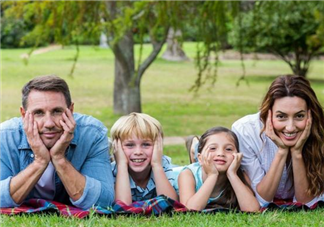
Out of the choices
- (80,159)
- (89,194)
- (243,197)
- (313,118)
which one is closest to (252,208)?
(243,197)

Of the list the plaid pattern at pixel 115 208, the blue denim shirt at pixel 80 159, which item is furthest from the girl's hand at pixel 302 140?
the blue denim shirt at pixel 80 159

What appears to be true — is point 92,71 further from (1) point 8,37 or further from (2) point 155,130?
(2) point 155,130

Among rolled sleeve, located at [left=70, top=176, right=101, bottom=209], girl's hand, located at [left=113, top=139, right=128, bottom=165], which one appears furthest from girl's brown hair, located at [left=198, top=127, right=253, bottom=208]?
rolled sleeve, located at [left=70, top=176, right=101, bottom=209]

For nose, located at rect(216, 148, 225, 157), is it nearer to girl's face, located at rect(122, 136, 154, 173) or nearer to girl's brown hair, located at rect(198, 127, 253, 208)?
girl's brown hair, located at rect(198, 127, 253, 208)

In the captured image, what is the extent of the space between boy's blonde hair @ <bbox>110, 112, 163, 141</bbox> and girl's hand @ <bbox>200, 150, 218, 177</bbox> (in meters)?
0.45

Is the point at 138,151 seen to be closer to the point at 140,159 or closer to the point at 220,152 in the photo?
the point at 140,159

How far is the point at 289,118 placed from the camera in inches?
204

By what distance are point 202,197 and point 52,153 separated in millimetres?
1171

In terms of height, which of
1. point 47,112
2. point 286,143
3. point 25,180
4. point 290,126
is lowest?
point 25,180

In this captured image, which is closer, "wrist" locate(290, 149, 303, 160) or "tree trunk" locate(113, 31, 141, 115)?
"wrist" locate(290, 149, 303, 160)

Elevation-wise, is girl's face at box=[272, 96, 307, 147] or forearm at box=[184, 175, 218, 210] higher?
girl's face at box=[272, 96, 307, 147]

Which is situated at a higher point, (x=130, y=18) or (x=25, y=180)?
(x=130, y=18)

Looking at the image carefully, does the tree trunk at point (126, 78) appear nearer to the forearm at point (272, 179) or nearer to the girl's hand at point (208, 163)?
the girl's hand at point (208, 163)

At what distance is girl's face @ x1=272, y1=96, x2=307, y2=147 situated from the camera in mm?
5188
